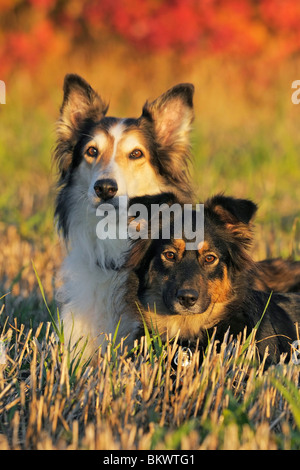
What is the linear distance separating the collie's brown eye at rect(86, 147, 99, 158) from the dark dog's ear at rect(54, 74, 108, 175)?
0.26 meters

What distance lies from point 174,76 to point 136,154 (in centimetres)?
1033

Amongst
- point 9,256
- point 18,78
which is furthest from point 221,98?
point 9,256

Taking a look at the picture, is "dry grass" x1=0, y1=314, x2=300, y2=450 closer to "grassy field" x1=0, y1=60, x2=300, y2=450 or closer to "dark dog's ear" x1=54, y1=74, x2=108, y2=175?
"grassy field" x1=0, y1=60, x2=300, y2=450

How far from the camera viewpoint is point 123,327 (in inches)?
179

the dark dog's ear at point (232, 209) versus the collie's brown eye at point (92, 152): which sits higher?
the collie's brown eye at point (92, 152)

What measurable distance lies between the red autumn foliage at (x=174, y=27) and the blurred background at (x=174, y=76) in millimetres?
25

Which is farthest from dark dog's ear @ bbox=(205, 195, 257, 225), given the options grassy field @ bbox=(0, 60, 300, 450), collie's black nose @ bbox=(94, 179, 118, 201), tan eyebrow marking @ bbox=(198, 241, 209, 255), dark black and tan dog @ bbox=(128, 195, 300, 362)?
grassy field @ bbox=(0, 60, 300, 450)

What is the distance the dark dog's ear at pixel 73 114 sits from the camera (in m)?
5.05

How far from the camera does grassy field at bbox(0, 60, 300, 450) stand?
2971mm

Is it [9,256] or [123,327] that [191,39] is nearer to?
[9,256]

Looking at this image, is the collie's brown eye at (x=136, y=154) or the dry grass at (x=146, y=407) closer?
the dry grass at (x=146, y=407)

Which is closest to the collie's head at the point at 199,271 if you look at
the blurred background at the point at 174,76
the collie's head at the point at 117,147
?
the collie's head at the point at 117,147

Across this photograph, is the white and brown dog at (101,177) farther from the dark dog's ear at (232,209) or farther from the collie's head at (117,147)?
the dark dog's ear at (232,209)

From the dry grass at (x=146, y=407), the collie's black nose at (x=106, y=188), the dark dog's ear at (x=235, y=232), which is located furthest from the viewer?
the collie's black nose at (x=106, y=188)
